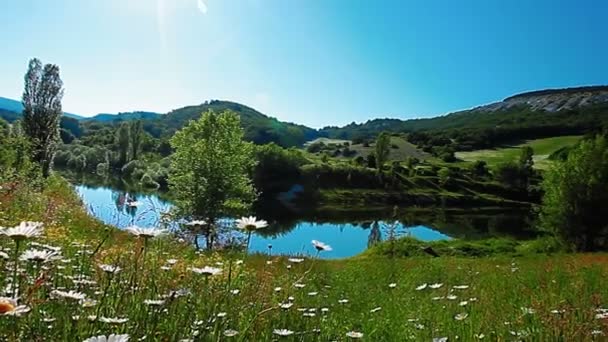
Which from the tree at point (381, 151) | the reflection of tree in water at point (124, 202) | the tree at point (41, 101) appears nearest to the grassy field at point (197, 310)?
the reflection of tree in water at point (124, 202)

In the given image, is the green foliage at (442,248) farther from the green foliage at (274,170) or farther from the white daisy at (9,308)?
the green foliage at (274,170)

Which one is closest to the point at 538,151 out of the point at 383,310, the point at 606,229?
the point at 606,229

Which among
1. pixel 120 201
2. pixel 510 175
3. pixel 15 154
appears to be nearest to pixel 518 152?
pixel 510 175

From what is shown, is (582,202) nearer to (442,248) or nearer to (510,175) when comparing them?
(442,248)

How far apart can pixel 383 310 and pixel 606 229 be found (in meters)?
34.8

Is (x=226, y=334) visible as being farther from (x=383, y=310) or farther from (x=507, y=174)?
(x=507, y=174)

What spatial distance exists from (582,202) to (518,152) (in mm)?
129089

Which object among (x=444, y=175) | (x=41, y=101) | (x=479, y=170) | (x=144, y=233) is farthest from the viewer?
(x=479, y=170)

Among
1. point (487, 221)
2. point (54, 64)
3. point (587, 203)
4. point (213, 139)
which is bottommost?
point (487, 221)

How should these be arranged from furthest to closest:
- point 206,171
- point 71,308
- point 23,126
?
point 23,126
point 206,171
point 71,308

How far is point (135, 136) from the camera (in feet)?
352

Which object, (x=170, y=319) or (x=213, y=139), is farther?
(x=213, y=139)

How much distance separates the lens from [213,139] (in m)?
35.7

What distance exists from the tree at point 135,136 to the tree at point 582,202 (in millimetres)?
87218
